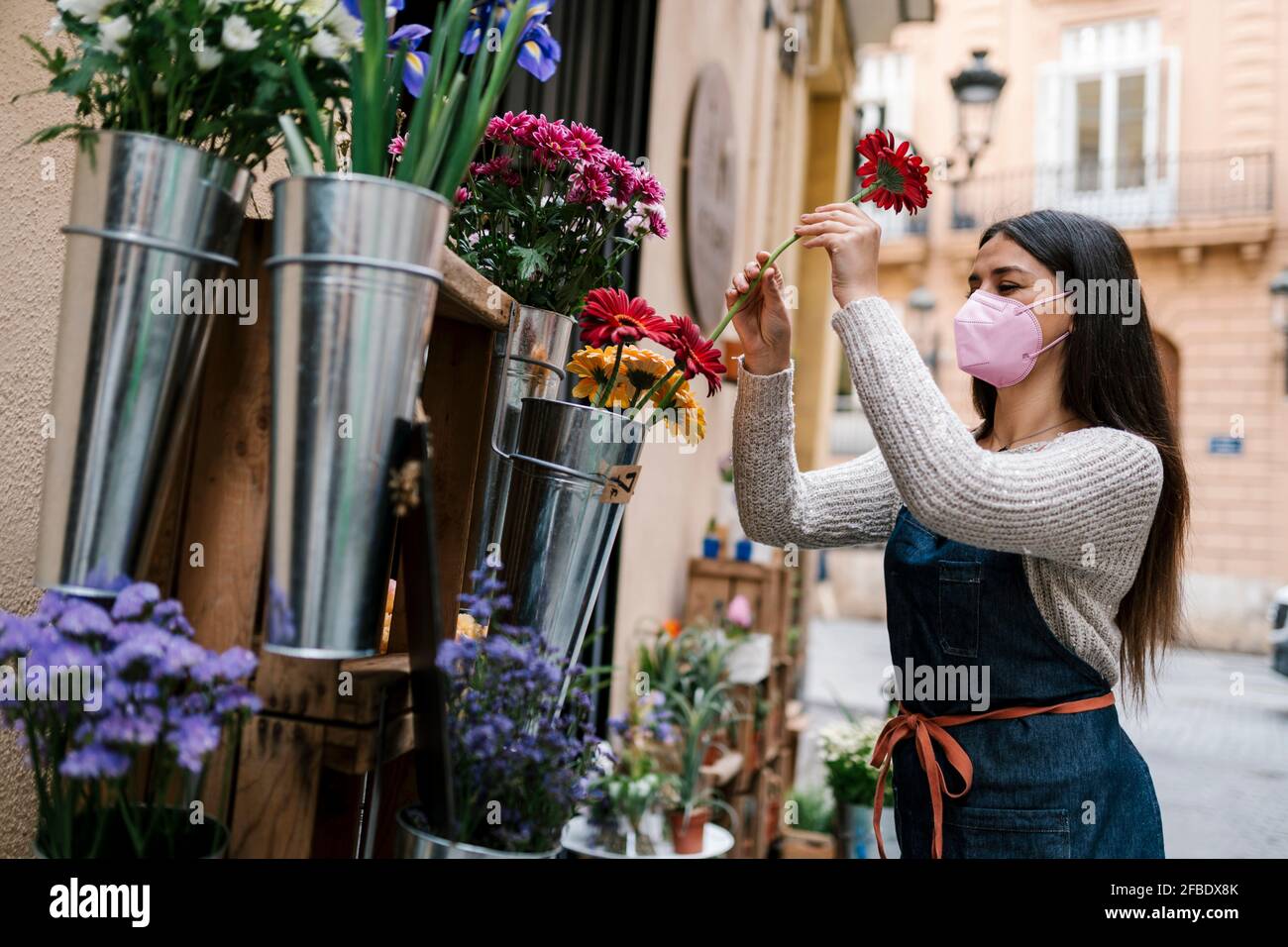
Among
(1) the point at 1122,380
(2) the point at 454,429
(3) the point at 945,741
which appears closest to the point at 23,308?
(2) the point at 454,429

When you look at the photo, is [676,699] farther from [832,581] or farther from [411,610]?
[832,581]

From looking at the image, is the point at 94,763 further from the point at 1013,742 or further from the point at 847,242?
the point at 1013,742

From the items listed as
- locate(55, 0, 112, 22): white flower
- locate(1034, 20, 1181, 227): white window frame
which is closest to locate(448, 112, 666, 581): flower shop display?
locate(55, 0, 112, 22): white flower

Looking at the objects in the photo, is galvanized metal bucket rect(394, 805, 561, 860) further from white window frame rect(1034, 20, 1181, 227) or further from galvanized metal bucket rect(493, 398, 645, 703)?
white window frame rect(1034, 20, 1181, 227)

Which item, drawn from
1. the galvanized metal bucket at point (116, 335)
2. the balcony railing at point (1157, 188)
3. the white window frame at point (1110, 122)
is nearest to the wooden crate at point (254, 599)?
the galvanized metal bucket at point (116, 335)

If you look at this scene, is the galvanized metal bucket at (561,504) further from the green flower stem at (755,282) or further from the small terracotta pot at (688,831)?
the small terracotta pot at (688,831)

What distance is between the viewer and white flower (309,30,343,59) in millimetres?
697

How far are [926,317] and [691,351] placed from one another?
12.6 meters

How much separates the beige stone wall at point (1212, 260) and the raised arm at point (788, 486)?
10482mm

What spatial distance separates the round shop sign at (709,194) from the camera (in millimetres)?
3549

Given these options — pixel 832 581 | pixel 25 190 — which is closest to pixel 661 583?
pixel 25 190

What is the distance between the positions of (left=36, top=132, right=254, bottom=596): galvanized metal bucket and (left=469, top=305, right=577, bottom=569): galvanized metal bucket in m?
0.42

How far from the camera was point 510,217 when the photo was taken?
3.63 ft
